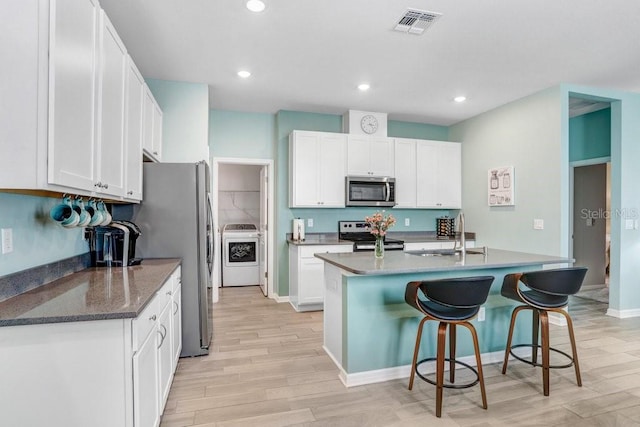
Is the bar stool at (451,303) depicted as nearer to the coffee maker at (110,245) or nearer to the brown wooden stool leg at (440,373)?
the brown wooden stool leg at (440,373)

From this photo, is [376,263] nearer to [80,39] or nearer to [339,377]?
[339,377]

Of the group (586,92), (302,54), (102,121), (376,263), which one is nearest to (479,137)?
(586,92)

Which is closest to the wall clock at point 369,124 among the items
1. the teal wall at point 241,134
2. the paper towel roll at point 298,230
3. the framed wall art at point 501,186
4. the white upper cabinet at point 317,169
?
the white upper cabinet at point 317,169

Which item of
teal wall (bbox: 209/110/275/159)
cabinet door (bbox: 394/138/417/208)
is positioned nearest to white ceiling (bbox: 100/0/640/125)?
teal wall (bbox: 209/110/275/159)

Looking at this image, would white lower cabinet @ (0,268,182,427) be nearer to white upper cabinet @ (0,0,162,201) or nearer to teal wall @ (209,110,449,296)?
white upper cabinet @ (0,0,162,201)

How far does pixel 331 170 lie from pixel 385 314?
2.54m

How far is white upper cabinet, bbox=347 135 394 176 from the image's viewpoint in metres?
4.83

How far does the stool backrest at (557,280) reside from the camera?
93.6 inches

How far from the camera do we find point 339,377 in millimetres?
2641

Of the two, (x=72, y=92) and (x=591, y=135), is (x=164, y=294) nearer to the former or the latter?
(x=72, y=92)

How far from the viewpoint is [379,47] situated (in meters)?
3.06

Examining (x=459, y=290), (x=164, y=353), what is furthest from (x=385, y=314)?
(x=164, y=353)

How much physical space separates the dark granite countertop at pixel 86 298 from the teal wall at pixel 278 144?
265 cm

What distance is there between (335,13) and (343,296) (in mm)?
2048
